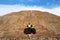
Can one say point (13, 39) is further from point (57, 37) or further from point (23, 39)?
point (57, 37)

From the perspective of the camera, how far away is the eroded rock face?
24.9 metres

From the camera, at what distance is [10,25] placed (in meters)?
26.2

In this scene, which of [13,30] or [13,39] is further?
[13,30]

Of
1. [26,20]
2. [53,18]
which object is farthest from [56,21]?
[26,20]

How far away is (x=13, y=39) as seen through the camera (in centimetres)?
2298

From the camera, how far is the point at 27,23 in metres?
25.3

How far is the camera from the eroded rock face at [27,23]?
24.9 meters

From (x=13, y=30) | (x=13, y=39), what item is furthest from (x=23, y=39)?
(x=13, y=30)

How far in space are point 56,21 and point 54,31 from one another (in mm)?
1803

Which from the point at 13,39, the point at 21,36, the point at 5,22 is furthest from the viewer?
the point at 5,22

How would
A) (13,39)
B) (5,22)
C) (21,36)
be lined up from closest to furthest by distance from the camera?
(13,39)
(21,36)
(5,22)

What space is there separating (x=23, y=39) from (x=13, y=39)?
70 cm

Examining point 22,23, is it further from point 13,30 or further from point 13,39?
point 13,39

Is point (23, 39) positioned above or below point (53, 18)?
below
